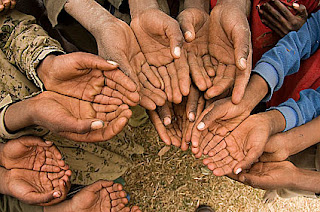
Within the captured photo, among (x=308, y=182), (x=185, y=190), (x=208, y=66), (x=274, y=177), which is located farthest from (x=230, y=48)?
(x=185, y=190)

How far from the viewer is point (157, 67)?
5.90ft

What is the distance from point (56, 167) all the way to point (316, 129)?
5.29 feet

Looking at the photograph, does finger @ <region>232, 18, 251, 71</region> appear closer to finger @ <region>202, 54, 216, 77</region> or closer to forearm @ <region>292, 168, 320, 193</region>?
finger @ <region>202, 54, 216, 77</region>

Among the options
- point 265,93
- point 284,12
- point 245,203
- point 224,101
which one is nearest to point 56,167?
point 224,101

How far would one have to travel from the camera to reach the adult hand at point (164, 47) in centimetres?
165

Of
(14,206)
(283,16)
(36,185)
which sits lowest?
(14,206)

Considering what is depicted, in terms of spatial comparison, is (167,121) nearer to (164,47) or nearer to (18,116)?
(164,47)

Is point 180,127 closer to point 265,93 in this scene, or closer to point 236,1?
point 265,93

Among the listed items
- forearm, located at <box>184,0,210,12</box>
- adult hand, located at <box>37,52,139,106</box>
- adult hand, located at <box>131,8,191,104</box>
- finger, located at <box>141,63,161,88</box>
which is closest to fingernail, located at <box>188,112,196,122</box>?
adult hand, located at <box>131,8,191,104</box>

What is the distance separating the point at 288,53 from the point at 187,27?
0.66 metres

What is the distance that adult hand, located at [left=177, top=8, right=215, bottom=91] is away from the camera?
1700 millimetres

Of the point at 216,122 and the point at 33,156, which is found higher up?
the point at 216,122

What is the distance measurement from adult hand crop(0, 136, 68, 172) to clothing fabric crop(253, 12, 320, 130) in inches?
53.7

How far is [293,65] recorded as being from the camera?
1787 millimetres
